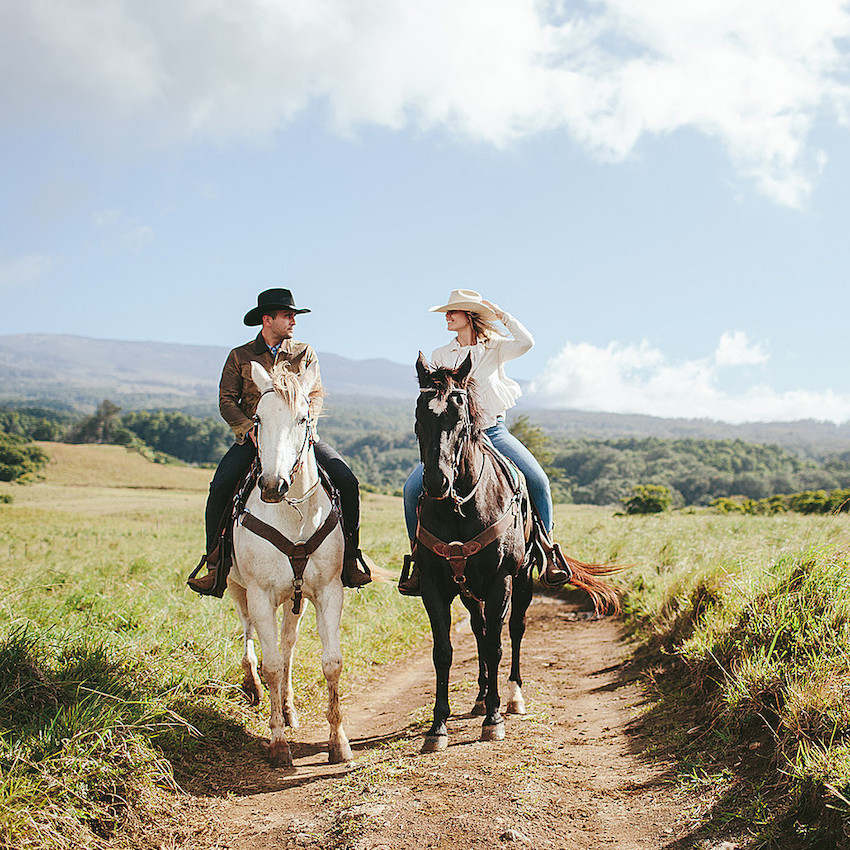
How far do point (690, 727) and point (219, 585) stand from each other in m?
4.35

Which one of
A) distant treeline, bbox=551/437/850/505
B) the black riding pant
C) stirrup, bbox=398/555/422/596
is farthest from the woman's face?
distant treeline, bbox=551/437/850/505

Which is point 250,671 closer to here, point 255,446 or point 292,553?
point 292,553

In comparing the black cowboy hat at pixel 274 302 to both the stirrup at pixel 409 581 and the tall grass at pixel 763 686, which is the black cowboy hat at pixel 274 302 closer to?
the stirrup at pixel 409 581

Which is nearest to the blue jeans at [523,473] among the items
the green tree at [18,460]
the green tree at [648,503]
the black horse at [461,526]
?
the black horse at [461,526]

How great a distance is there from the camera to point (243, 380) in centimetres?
659

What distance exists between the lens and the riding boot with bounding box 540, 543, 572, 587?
6.98 meters

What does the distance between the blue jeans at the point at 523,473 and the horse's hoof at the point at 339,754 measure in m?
2.12

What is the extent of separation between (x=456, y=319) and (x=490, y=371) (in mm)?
615

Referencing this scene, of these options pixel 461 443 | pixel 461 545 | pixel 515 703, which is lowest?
pixel 515 703

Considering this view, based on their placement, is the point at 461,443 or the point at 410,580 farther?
the point at 410,580

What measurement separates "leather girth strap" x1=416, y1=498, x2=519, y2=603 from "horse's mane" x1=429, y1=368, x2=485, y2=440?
2.64 ft

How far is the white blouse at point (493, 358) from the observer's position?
6617mm

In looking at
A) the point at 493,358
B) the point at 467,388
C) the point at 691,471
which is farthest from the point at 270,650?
the point at 691,471

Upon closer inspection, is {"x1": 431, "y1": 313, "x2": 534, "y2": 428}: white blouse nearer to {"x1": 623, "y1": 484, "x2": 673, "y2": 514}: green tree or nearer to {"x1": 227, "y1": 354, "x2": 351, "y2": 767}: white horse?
{"x1": 227, "y1": 354, "x2": 351, "y2": 767}: white horse
